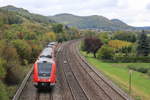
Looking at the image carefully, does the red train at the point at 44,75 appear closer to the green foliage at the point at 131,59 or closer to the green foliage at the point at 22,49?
the green foliage at the point at 22,49

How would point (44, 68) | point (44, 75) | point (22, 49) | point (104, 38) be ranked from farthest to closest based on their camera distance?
1. point (104, 38)
2. point (22, 49)
3. point (44, 68)
4. point (44, 75)

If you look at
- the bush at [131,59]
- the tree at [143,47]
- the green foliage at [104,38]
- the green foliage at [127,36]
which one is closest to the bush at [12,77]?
the bush at [131,59]

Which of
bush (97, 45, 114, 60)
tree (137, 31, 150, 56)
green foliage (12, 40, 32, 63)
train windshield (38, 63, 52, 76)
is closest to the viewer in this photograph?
train windshield (38, 63, 52, 76)

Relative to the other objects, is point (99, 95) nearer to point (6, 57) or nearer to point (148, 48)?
point (6, 57)

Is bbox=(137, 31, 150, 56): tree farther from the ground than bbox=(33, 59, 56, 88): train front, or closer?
closer

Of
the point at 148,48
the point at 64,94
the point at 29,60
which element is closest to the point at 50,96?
the point at 64,94

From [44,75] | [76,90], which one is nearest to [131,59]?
[76,90]

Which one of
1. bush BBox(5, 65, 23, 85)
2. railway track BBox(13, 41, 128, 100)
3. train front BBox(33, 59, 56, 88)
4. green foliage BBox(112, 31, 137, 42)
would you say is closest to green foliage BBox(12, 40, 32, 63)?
railway track BBox(13, 41, 128, 100)

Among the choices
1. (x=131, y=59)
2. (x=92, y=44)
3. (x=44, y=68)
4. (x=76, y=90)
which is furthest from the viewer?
(x=131, y=59)

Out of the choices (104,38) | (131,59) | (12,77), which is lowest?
(131,59)

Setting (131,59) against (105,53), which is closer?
(105,53)

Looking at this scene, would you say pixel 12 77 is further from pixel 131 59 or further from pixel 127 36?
pixel 127 36

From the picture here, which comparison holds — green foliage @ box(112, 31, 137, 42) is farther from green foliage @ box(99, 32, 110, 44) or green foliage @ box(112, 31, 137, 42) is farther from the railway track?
the railway track

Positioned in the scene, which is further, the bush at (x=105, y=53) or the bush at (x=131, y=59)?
the bush at (x=131, y=59)
